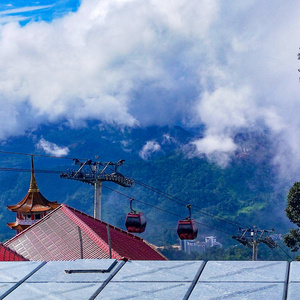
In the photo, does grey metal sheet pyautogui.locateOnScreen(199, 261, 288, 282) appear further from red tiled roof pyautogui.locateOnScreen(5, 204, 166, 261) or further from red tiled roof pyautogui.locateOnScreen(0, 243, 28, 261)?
red tiled roof pyautogui.locateOnScreen(5, 204, 166, 261)

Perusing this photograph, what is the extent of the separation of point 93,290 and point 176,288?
101cm

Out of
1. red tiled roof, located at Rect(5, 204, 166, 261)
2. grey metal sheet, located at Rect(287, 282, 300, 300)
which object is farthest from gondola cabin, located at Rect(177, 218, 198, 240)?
grey metal sheet, located at Rect(287, 282, 300, 300)

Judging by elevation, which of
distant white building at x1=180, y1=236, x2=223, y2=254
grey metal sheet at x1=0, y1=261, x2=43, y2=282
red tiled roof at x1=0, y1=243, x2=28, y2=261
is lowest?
grey metal sheet at x1=0, y1=261, x2=43, y2=282

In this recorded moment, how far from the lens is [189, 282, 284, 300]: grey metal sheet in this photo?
7.45 meters

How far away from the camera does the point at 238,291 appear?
765 cm

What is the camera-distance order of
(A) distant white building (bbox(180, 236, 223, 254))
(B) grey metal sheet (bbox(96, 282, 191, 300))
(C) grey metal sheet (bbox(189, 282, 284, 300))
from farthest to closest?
(A) distant white building (bbox(180, 236, 223, 254)) < (B) grey metal sheet (bbox(96, 282, 191, 300)) < (C) grey metal sheet (bbox(189, 282, 284, 300))

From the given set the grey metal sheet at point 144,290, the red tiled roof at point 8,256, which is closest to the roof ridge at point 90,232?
the red tiled roof at point 8,256

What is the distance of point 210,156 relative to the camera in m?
191

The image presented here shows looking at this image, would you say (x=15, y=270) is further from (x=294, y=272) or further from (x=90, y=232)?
(x=90, y=232)

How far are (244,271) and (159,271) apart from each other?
1.11m

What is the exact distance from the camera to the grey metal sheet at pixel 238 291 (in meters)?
7.45

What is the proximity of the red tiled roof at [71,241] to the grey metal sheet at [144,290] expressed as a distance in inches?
584

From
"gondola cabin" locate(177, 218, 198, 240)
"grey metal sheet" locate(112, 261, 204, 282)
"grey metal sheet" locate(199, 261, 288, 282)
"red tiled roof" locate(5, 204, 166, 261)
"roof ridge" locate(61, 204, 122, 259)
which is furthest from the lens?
"gondola cabin" locate(177, 218, 198, 240)

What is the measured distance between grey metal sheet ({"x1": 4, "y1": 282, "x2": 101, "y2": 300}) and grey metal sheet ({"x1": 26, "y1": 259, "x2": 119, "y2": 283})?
143 mm
